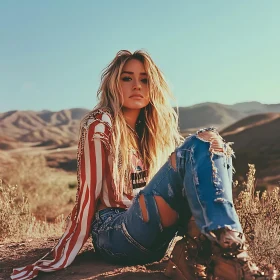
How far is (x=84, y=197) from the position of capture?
3.15 m

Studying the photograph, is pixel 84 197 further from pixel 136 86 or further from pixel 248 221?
pixel 248 221

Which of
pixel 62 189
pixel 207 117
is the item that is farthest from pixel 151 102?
pixel 207 117

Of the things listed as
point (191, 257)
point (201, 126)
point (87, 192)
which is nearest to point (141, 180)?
point (87, 192)

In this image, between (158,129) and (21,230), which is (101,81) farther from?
(21,230)

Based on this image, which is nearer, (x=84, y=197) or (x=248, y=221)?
(x=84, y=197)

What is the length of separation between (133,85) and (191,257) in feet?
4.71

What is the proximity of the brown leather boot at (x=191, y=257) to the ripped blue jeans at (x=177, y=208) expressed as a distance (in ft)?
0.39

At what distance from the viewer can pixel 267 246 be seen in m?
3.35

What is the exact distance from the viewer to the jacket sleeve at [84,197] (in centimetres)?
316

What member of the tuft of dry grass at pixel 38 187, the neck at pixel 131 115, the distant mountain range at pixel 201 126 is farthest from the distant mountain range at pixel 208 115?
the neck at pixel 131 115

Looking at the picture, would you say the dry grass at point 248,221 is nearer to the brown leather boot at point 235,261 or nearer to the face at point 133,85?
the brown leather boot at point 235,261

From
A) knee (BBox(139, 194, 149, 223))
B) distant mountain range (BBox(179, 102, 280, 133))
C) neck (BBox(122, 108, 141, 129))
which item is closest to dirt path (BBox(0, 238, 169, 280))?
knee (BBox(139, 194, 149, 223))

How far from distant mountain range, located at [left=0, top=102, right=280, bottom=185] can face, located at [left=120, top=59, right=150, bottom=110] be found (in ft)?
1.14

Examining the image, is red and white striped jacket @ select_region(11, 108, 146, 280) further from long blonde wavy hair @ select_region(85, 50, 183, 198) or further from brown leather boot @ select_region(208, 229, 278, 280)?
brown leather boot @ select_region(208, 229, 278, 280)
